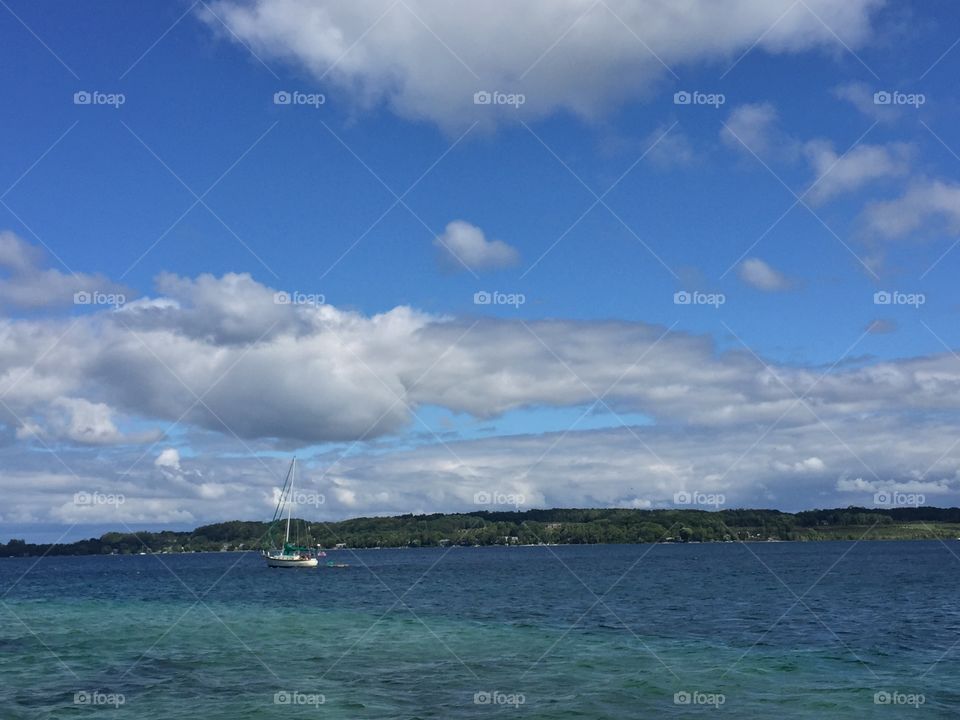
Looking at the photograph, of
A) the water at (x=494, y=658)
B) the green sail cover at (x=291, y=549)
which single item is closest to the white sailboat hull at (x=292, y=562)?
the green sail cover at (x=291, y=549)

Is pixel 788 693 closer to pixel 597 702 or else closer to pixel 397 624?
pixel 597 702

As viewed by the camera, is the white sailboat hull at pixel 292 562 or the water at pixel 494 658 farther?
the white sailboat hull at pixel 292 562

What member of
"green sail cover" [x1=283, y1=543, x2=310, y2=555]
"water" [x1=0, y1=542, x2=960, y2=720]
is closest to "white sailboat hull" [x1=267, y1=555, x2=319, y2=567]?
"green sail cover" [x1=283, y1=543, x2=310, y2=555]

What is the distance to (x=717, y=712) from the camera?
26656 mm

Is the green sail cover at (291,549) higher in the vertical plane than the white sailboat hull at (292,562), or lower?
higher

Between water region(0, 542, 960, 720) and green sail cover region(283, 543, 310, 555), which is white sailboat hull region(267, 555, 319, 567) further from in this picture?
water region(0, 542, 960, 720)

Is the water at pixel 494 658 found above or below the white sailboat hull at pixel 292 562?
below

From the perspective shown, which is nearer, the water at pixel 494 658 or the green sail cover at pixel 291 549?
the water at pixel 494 658

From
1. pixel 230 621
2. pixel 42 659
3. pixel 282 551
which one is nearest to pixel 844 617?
pixel 230 621

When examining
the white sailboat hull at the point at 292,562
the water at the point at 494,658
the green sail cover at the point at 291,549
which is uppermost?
the green sail cover at the point at 291,549

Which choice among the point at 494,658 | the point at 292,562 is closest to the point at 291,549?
the point at 292,562

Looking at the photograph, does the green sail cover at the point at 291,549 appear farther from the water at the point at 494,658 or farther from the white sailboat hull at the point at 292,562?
the water at the point at 494,658

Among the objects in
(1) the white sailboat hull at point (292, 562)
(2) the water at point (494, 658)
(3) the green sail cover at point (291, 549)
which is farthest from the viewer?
(3) the green sail cover at point (291, 549)

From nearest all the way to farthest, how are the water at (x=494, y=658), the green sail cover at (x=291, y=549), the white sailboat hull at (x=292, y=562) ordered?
the water at (x=494, y=658) < the white sailboat hull at (x=292, y=562) < the green sail cover at (x=291, y=549)
